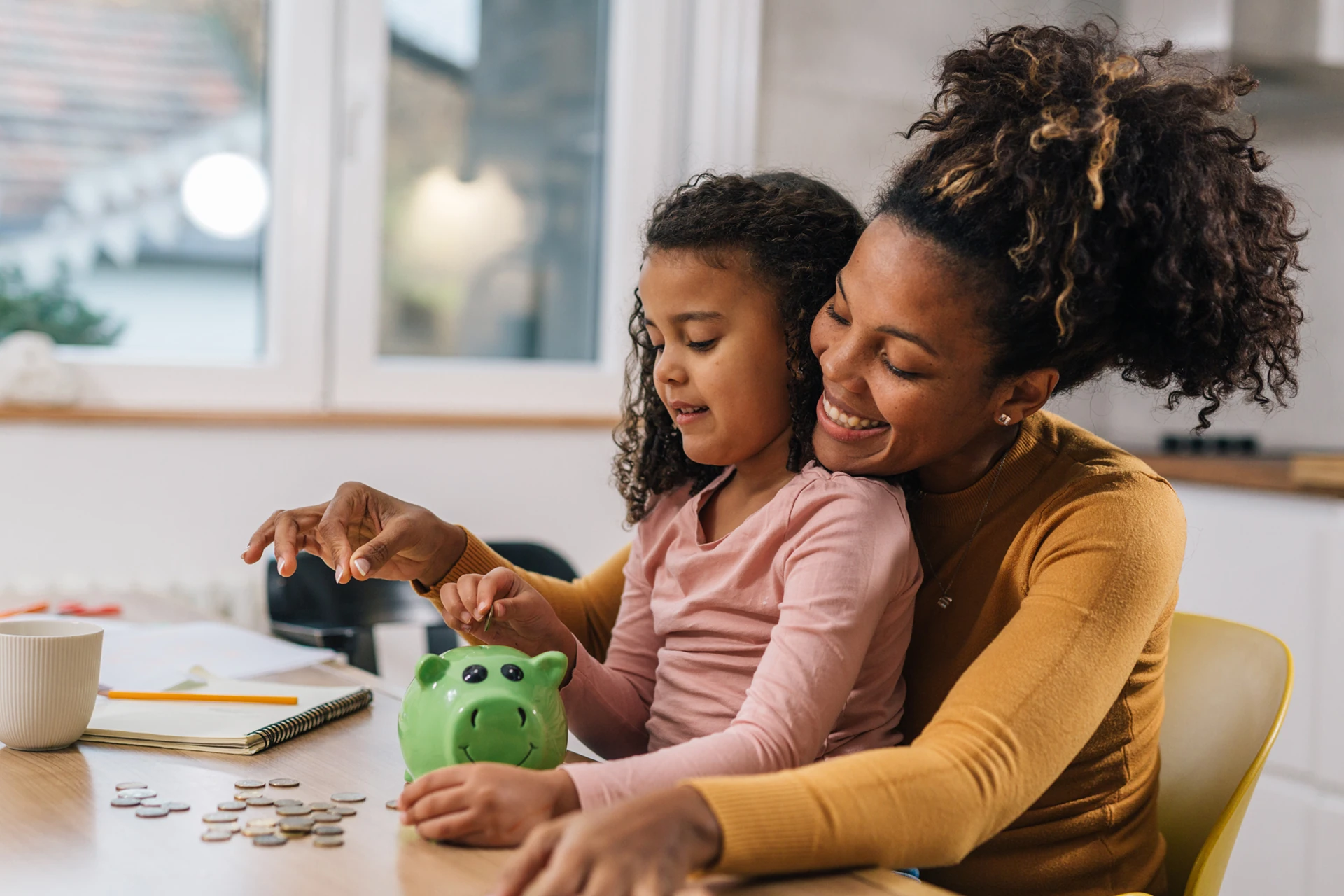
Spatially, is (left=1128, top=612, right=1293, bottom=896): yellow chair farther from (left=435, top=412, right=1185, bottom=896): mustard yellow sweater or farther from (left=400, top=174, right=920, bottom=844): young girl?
(left=400, top=174, right=920, bottom=844): young girl

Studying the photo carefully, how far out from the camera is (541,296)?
3.00 m

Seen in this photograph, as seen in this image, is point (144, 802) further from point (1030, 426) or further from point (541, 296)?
point (541, 296)

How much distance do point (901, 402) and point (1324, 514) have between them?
1.54 m

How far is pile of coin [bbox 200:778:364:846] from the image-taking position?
0.82 m

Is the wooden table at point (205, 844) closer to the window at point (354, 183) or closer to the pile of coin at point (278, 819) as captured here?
the pile of coin at point (278, 819)

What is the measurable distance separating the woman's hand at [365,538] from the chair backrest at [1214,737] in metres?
0.74

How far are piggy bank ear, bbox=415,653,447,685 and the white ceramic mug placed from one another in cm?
30

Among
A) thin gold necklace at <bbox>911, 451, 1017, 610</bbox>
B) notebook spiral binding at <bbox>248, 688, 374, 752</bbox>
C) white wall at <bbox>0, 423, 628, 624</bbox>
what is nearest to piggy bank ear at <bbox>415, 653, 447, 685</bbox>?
notebook spiral binding at <bbox>248, 688, 374, 752</bbox>

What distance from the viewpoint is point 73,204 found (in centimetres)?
248

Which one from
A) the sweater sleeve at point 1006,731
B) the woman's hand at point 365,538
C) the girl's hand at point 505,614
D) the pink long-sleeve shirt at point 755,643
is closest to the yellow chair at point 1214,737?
the sweater sleeve at point 1006,731

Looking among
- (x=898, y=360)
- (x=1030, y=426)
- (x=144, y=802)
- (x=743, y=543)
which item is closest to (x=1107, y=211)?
(x=898, y=360)

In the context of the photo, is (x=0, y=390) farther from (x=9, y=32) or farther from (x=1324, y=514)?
(x=1324, y=514)

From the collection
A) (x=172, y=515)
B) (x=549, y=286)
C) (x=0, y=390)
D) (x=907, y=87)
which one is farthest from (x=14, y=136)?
(x=907, y=87)

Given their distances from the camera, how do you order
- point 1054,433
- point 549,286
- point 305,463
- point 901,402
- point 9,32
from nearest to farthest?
point 901,402 < point 1054,433 < point 9,32 < point 305,463 < point 549,286
